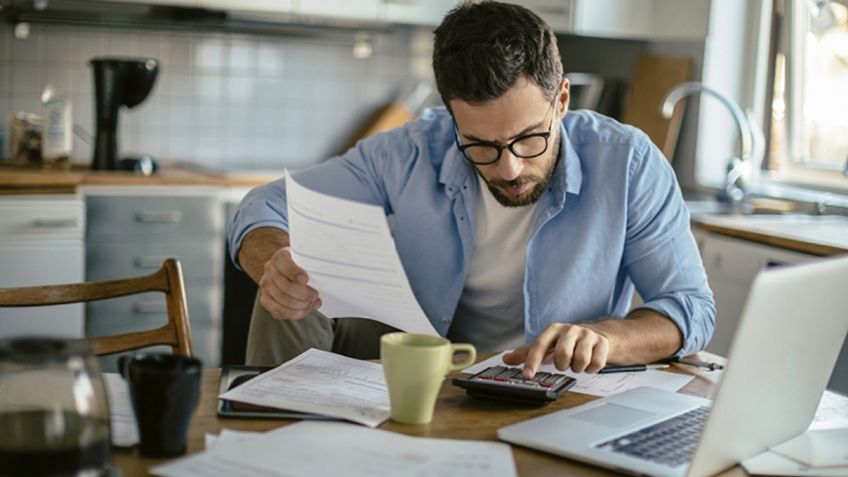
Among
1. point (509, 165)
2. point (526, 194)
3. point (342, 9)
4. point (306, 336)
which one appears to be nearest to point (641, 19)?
point (342, 9)

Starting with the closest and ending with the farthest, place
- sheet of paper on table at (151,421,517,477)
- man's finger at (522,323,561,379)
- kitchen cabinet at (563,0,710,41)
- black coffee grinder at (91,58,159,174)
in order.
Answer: sheet of paper on table at (151,421,517,477), man's finger at (522,323,561,379), black coffee grinder at (91,58,159,174), kitchen cabinet at (563,0,710,41)

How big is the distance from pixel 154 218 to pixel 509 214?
6.07 ft

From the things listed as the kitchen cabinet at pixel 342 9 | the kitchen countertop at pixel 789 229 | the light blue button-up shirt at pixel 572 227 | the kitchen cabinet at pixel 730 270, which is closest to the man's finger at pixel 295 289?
the light blue button-up shirt at pixel 572 227

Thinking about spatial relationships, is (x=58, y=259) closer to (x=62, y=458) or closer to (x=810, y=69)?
(x=62, y=458)

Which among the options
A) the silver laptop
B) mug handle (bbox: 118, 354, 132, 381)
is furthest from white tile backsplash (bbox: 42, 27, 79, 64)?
the silver laptop

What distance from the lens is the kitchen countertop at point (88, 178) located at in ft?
10.8

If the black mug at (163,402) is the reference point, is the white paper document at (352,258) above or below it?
above

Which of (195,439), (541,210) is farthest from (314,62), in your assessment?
(195,439)

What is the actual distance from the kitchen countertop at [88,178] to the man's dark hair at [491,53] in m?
1.90

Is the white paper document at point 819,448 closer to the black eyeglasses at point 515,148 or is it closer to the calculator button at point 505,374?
the calculator button at point 505,374

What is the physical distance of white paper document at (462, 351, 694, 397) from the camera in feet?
4.79

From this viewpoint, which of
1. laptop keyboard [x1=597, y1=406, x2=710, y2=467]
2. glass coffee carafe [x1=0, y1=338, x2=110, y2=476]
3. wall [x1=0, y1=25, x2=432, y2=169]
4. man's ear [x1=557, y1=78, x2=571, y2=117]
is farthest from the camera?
wall [x1=0, y1=25, x2=432, y2=169]

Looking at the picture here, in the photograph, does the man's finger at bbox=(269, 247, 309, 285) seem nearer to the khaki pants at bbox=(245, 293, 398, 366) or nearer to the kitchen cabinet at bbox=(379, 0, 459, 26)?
the khaki pants at bbox=(245, 293, 398, 366)

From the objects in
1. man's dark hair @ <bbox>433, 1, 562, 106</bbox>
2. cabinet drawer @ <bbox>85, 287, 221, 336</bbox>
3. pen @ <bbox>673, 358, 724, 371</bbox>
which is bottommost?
cabinet drawer @ <bbox>85, 287, 221, 336</bbox>
